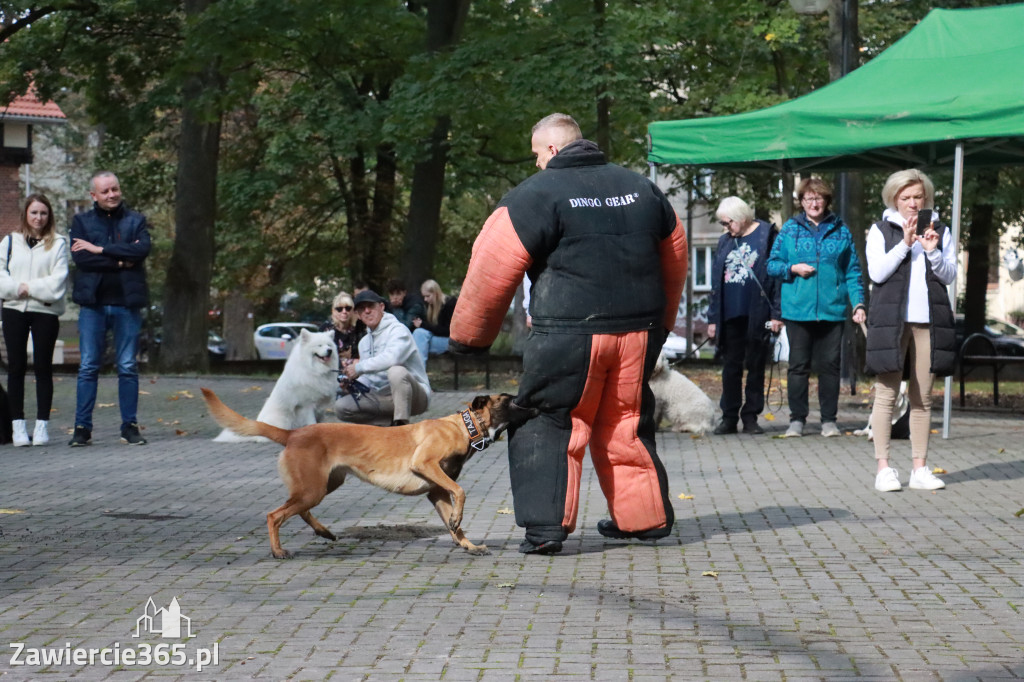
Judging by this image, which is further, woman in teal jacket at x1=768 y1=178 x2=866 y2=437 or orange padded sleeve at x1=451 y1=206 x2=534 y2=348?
woman in teal jacket at x1=768 y1=178 x2=866 y2=437

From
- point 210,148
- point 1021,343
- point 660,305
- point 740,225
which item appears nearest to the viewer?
point 660,305

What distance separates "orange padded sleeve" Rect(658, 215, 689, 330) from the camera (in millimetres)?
6293

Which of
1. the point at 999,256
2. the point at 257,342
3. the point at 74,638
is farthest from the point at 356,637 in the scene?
the point at 999,256

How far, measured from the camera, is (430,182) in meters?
22.5

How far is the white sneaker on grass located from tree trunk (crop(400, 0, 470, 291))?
13.5 metres

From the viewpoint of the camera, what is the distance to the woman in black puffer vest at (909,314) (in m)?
8.27

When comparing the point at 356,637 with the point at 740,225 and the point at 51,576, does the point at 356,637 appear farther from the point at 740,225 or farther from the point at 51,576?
the point at 740,225

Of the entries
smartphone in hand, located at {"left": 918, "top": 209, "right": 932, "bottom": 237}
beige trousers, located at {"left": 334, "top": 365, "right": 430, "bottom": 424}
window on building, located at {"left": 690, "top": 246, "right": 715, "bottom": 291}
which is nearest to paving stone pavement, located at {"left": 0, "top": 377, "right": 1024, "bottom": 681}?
smartphone in hand, located at {"left": 918, "top": 209, "right": 932, "bottom": 237}

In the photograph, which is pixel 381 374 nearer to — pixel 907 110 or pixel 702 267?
pixel 907 110

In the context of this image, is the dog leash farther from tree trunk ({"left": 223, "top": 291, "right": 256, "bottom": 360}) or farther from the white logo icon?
tree trunk ({"left": 223, "top": 291, "right": 256, "bottom": 360})

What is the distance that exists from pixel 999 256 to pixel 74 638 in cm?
4385

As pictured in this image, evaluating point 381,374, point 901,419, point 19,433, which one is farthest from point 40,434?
point 901,419

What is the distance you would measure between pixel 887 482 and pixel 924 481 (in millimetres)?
269

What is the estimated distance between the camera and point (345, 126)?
2284 centimetres
